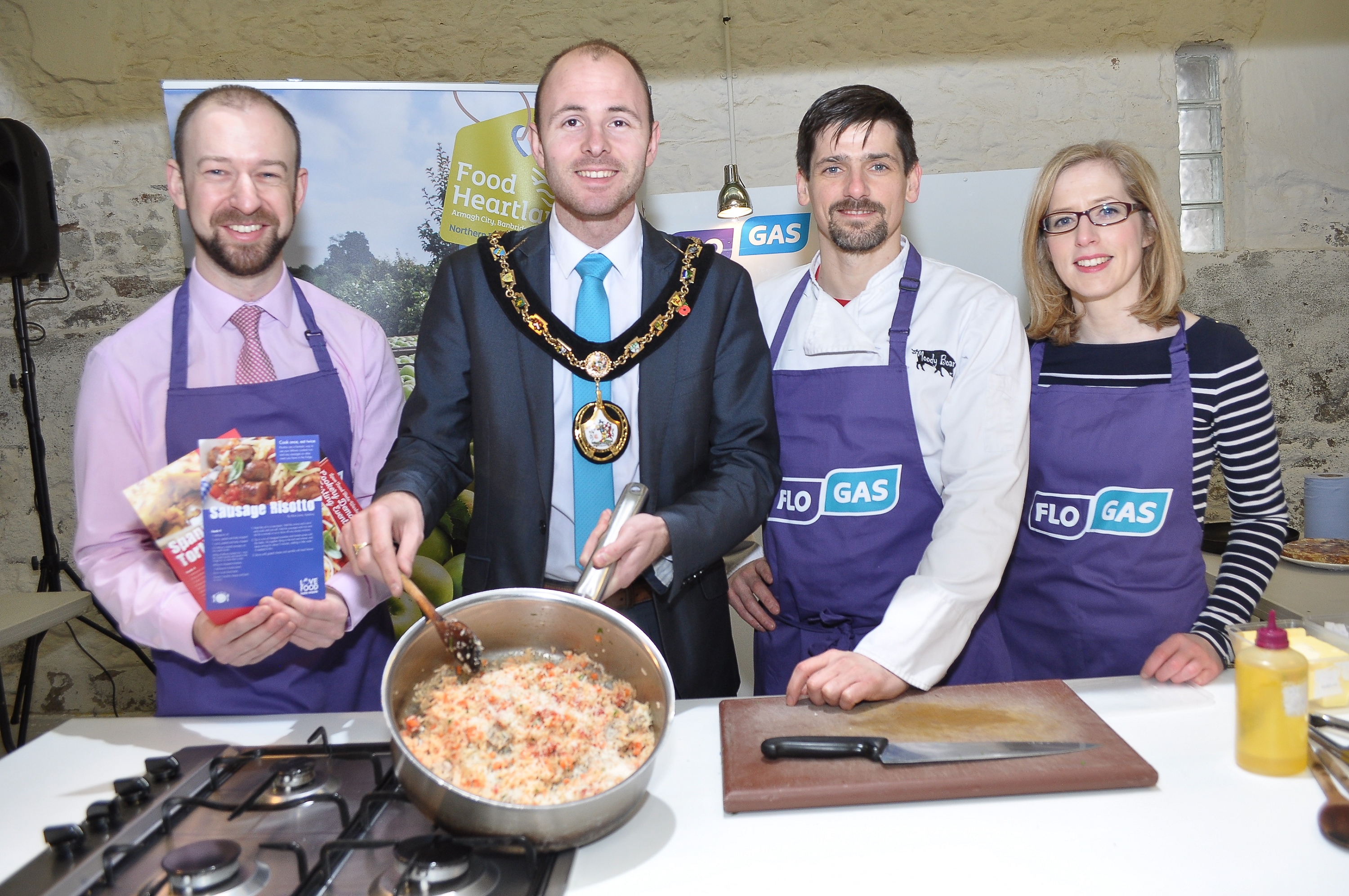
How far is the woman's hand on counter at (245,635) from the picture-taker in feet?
5.02

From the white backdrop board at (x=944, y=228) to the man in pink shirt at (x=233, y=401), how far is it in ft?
5.79

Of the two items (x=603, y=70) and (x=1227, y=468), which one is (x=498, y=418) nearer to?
(x=603, y=70)

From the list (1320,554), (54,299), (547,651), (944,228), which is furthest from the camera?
(54,299)

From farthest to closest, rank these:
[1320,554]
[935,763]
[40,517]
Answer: [40,517] < [1320,554] < [935,763]

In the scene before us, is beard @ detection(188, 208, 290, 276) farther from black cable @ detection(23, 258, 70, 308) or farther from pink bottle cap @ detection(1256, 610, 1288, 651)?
black cable @ detection(23, 258, 70, 308)

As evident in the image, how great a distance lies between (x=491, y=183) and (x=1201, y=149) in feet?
9.80

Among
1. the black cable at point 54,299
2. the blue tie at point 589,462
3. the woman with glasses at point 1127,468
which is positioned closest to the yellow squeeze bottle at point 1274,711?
the woman with glasses at point 1127,468

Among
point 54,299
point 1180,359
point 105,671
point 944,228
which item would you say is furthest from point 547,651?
point 54,299

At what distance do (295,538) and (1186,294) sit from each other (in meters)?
3.84

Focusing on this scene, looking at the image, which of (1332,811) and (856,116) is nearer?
(1332,811)

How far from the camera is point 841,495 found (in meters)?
1.95

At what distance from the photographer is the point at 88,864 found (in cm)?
109

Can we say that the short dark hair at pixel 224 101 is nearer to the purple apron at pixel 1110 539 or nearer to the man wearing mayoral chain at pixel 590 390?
the man wearing mayoral chain at pixel 590 390

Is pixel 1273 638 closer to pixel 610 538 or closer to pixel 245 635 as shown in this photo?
pixel 610 538
